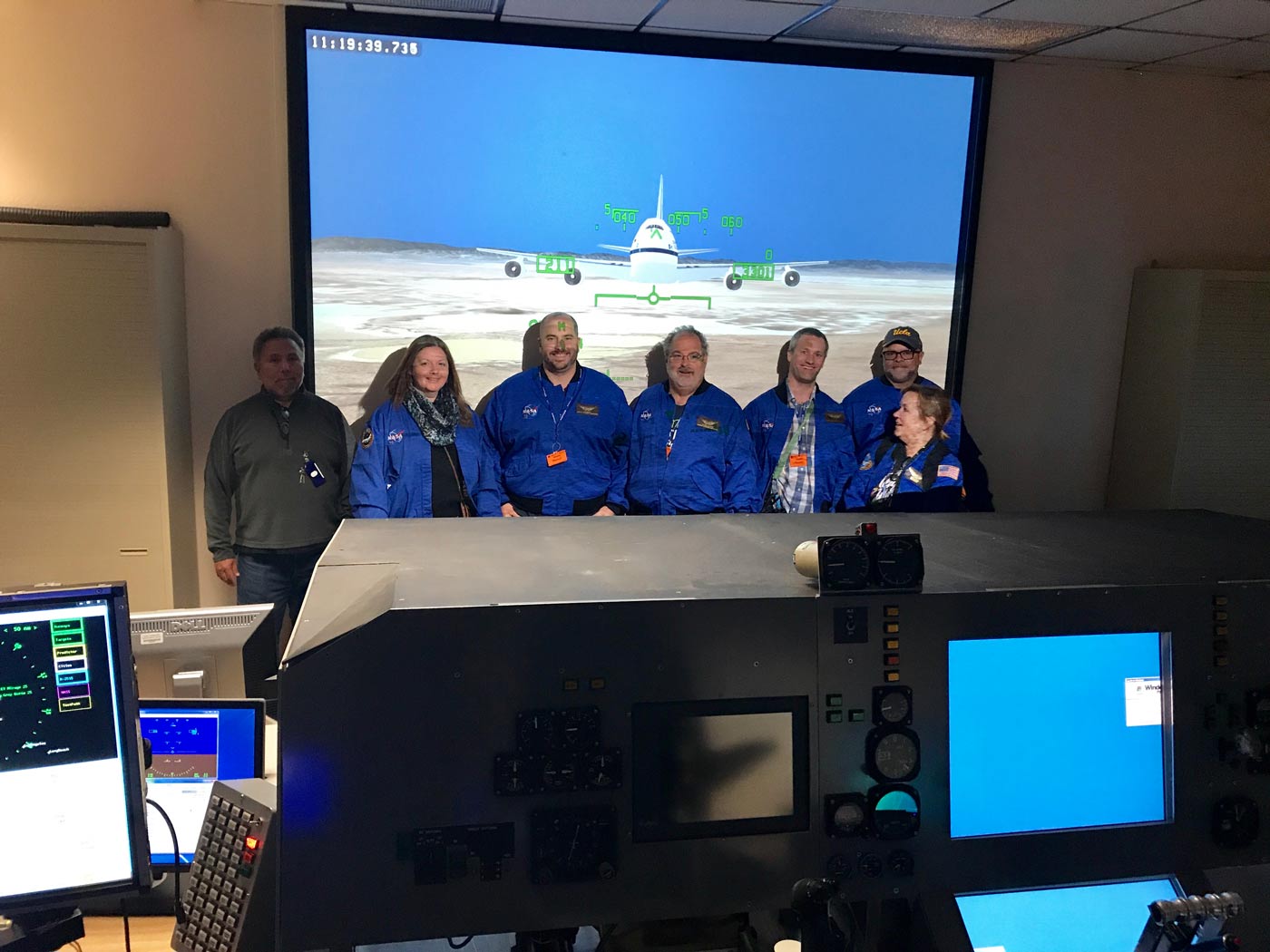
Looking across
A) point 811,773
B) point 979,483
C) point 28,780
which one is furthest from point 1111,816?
point 979,483

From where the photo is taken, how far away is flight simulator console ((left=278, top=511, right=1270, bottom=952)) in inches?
36.7

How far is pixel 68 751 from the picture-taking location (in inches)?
49.3

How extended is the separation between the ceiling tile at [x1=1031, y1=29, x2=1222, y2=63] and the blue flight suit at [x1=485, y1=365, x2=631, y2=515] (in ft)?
8.36

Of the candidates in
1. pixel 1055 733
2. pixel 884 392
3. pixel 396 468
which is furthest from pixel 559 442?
pixel 1055 733

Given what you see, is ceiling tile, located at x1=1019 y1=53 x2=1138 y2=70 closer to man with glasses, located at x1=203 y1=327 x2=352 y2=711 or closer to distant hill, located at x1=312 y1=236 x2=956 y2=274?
distant hill, located at x1=312 y1=236 x2=956 y2=274

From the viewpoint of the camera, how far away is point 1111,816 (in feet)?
3.61

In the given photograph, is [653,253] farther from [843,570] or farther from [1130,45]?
[843,570]

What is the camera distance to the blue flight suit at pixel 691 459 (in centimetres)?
399

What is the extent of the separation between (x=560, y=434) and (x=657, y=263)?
907 mm

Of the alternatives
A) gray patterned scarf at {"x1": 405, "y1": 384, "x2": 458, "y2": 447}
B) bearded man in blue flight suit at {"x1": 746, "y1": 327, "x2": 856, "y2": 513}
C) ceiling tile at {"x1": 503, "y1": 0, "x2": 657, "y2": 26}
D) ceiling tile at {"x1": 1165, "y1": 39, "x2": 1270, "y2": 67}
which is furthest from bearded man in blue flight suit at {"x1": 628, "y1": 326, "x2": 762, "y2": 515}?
ceiling tile at {"x1": 1165, "y1": 39, "x2": 1270, "y2": 67}

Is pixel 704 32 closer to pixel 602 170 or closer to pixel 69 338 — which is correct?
pixel 602 170

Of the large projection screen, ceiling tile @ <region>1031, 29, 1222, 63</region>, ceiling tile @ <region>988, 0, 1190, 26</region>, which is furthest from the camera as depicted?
ceiling tile @ <region>1031, 29, 1222, 63</region>

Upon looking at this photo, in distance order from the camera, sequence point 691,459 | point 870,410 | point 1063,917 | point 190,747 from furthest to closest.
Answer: point 870,410, point 691,459, point 190,747, point 1063,917

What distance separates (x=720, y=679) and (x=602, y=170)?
3.49 meters
